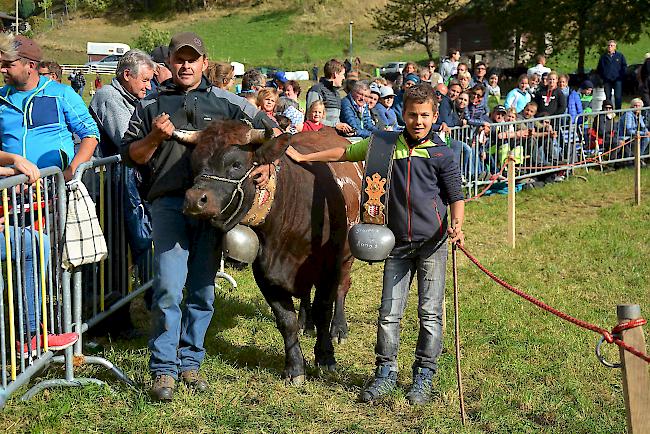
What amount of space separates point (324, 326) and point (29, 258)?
223 centimetres

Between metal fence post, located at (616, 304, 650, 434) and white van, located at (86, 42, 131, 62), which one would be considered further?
white van, located at (86, 42, 131, 62)

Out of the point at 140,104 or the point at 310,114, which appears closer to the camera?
the point at 140,104

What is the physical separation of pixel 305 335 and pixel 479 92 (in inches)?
323

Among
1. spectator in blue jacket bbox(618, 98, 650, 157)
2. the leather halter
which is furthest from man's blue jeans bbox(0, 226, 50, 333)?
spectator in blue jacket bbox(618, 98, 650, 157)

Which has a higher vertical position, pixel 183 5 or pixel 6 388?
pixel 183 5

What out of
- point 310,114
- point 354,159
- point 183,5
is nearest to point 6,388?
point 354,159

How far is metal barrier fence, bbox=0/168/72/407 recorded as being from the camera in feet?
15.4

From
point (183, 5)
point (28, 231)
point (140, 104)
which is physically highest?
point (183, 5)

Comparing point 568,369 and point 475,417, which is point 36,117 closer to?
point 475,417

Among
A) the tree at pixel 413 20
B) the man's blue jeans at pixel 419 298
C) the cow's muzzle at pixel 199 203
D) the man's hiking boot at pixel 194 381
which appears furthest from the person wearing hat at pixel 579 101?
the tree at pixel 413 20

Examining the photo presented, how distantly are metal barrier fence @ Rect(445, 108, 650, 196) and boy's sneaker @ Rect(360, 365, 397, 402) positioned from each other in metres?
7.19

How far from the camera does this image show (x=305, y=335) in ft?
22.6

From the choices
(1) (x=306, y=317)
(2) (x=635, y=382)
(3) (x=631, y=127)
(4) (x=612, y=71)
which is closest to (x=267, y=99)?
(1) (x=306, y=317)

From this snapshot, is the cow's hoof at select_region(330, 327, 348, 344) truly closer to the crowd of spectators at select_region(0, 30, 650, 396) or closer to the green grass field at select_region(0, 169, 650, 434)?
the green grass field at select_region(0, 169, 650, 434)
